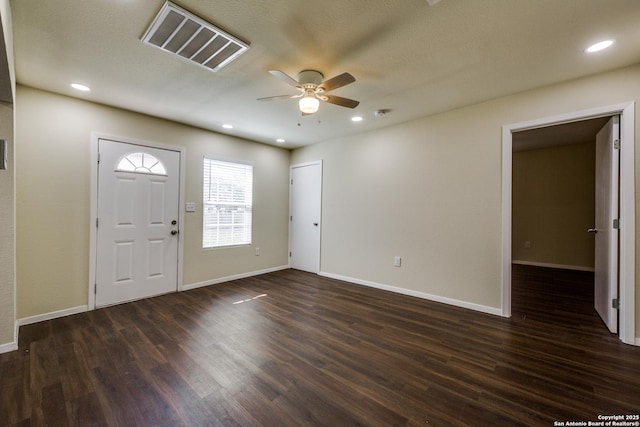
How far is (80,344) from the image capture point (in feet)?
7.84

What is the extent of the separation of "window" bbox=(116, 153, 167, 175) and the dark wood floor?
177cm

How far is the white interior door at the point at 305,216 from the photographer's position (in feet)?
16.5

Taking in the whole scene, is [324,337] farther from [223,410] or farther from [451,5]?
[451,5]

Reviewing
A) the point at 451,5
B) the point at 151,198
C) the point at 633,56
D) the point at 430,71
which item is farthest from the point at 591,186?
the point at 151,198

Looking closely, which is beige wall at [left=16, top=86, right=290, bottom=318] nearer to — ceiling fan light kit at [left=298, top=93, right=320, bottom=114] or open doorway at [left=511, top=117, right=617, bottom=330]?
ceiling fan light kit at [left=298, top=93, right=320, bottom=114]

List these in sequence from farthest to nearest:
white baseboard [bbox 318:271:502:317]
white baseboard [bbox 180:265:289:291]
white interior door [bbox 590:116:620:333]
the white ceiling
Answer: white baseboard [bbox 180:265:289:291] < white baseboard [bbox 318:271:502:317] < white interior door [bbox 590:116:620:333] < the white ceiling

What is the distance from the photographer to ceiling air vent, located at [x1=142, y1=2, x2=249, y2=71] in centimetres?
180

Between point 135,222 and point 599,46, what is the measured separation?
513cm

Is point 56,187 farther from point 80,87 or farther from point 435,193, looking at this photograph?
point 435,193

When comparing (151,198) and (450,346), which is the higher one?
(151,198)

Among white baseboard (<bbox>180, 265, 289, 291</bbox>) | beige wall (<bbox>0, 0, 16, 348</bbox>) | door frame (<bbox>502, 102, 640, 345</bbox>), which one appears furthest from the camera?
white baseboard (<bbox>180, 265, 289, 291</bbox>)

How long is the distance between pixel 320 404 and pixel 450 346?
1371mm

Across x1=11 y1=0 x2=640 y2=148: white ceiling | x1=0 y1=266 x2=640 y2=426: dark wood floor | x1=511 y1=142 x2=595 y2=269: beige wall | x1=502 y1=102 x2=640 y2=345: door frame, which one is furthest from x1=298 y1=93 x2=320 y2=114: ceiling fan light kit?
x1=511 y1=142 x2=595 y2=269: beige wall

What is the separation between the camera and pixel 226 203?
4543 millimetres
